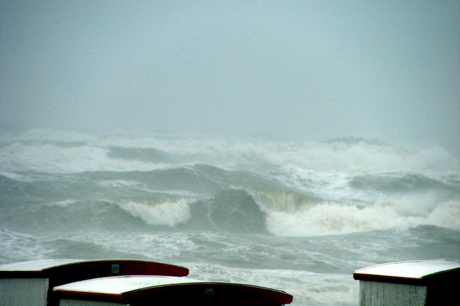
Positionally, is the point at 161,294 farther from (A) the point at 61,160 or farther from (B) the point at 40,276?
(A) the point at 61,160

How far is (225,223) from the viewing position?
2453 centimetres

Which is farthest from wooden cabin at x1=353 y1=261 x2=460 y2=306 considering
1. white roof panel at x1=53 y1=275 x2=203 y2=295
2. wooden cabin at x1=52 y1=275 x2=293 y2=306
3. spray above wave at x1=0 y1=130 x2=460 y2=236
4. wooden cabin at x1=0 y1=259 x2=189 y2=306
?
spray above wave at x1=0 y1=130 x2=460 y2=236

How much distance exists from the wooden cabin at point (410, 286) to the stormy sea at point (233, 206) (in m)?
5.11

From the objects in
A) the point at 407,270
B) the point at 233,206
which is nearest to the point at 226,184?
the point at 233,206

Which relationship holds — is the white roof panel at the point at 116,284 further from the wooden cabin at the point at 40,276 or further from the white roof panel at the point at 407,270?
the white roof panel at the point at 407,270

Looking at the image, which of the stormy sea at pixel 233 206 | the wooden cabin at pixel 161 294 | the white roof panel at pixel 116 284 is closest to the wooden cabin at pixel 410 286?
the wooden cabin at pixel 161 294

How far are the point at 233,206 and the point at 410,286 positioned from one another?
21844 mm

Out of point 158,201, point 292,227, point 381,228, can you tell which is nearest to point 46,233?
point 158,201

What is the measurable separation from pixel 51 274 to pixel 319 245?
1555cm

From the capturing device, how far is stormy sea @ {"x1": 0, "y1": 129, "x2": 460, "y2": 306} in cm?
1620

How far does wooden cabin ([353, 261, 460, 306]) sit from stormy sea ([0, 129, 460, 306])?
5.11 m

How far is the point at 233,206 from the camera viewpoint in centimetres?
2689

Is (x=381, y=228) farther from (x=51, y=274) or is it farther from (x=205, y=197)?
(x=51, y=274)

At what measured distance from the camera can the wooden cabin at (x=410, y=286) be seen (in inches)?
201
